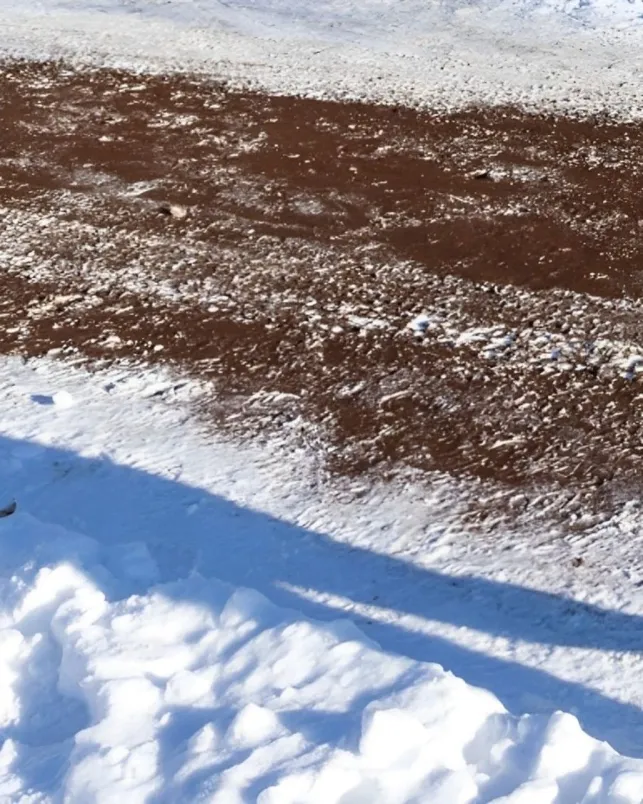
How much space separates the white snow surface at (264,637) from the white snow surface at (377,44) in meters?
6.03

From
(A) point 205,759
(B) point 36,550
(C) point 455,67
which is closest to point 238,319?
(B) point 36,550

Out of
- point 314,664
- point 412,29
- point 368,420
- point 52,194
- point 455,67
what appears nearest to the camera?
point 314,664

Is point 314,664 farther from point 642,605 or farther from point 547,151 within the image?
point 547,151

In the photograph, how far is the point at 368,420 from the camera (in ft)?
19.4

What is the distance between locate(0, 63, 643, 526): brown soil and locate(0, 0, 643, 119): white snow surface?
2.48 ft

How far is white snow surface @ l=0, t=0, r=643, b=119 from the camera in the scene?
36.2ft

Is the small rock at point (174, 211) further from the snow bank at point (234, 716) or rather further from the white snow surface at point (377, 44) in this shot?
the snow bank at point (234, 716)

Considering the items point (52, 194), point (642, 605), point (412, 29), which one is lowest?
point (642, 605)

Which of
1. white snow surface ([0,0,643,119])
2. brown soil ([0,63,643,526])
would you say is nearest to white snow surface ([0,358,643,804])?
brown soil ([0,63,643,526])

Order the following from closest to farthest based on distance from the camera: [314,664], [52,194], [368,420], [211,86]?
[314,664] → [368,420] → [52,194] → [211,86]

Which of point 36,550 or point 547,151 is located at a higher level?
point 547,151

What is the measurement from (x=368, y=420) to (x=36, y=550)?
1.84 m

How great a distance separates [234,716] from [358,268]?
4.11 meters

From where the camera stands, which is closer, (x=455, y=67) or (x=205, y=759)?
(x=205, y=759)
